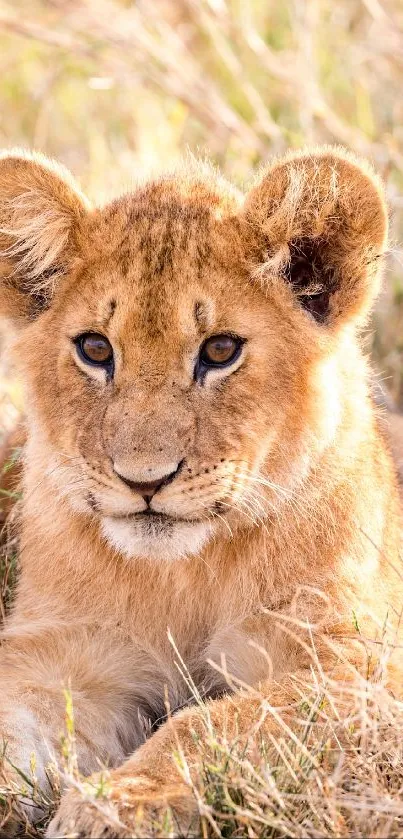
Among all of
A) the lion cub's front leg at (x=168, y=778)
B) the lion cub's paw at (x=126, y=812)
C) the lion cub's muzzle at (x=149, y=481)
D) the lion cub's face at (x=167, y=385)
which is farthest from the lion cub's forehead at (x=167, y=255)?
the lion cub's paw at (x=126, y=812)

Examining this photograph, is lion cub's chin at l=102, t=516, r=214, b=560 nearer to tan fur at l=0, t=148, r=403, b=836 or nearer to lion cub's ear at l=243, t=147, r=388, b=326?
tan fur at l=0, t=148, r=403, b=836

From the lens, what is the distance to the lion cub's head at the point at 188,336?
276 cm

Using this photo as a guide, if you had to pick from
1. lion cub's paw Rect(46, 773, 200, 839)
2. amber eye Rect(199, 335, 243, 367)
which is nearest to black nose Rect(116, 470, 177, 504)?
amber eye Rect(199, 335, 243, 367)

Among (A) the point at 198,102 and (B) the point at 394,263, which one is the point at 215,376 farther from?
(A) the point at 198,102

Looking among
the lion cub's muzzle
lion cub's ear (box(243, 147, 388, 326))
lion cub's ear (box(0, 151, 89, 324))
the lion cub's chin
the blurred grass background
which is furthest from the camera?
the blurred grass background

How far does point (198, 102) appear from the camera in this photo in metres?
6.74

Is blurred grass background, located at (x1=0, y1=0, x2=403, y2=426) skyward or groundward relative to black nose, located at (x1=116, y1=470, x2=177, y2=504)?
skyward

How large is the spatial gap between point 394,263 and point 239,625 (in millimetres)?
3025

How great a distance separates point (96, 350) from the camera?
2932 mm

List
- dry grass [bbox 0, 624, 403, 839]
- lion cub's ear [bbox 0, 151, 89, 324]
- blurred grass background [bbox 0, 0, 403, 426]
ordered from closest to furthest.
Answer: dry grass [bbox 0, 624, 403, 839] < lion cub's ear [bbox 0, 151, 89, 324] < blurred grass background [bbox 0, 0, 403, 426]

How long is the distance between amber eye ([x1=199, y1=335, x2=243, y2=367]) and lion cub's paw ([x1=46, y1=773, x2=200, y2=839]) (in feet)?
3.06

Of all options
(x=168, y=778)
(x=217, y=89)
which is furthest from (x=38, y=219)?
(x=217, y=89)

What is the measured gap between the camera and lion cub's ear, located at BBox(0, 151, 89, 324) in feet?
10.0

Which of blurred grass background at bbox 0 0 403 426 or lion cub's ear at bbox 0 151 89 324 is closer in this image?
lion cub's ear at bbox 0 151 89 324
